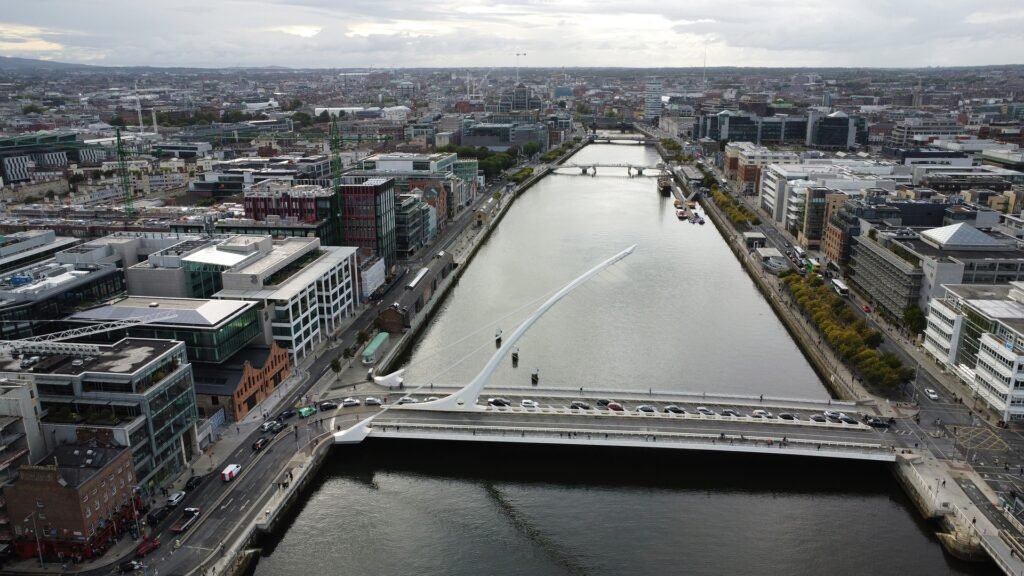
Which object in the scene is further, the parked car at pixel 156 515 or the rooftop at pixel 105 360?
the rooftop at pixel 105 360

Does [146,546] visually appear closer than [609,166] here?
Yes

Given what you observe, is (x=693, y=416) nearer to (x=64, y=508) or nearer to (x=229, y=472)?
(x=229, y=472)

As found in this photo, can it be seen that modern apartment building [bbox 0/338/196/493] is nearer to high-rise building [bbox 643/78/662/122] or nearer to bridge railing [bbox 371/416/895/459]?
bridge railing [bbox 371/416/895/459]

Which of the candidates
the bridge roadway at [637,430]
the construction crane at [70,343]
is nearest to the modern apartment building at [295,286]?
the construction crane at [70,343]

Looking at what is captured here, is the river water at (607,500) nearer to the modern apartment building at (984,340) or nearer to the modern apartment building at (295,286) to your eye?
the modern apartment building at (295,286)

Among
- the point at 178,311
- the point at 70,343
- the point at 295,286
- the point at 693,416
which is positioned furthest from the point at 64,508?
the point at 693,416
